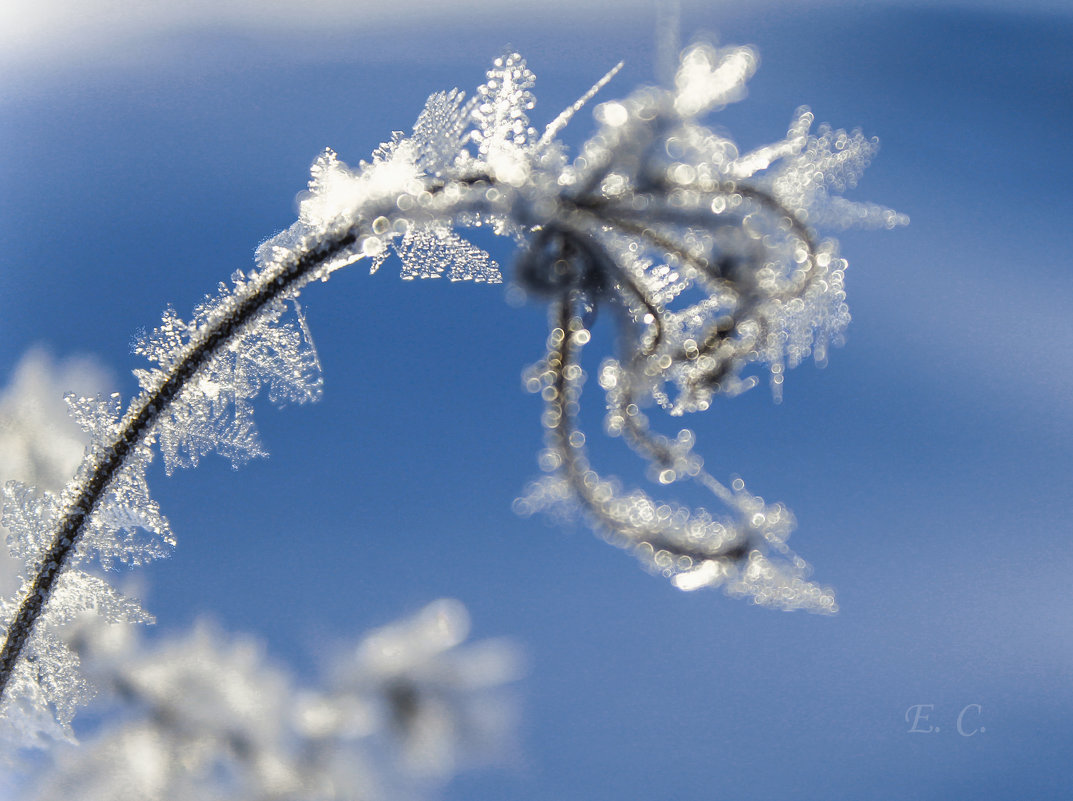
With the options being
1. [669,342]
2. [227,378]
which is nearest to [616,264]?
[669,342]

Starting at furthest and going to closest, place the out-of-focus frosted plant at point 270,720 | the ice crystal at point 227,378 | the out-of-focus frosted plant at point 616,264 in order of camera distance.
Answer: the out-of-focus frosted plant at point 270,720 < the ice crystal at point 227,378 < the out-of-focus frosted plant at point 616,264

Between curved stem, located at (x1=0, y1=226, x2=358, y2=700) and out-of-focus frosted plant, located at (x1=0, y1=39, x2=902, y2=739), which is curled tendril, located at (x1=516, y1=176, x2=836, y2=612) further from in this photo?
curved stem, located at (x1=0, y1=226, x2=358, y2=700)

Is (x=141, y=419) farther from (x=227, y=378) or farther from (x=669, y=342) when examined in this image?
(x=669, y=342)

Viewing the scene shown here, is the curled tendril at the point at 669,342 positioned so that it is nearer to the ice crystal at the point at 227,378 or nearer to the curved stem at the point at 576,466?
the curved stem at the point at 576,466

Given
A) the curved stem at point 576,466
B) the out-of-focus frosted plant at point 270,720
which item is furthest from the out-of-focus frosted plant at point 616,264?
the out-of-focus frosted plant at point 270,720

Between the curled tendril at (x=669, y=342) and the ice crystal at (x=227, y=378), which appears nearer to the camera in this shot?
the curled tendril at (x=669, y=342)

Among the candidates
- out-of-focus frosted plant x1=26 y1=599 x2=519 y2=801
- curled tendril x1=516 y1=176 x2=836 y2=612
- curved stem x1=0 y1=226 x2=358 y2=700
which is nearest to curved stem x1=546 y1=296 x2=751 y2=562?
curled tendril x1=516 y1=176 x2=836 y2=612
